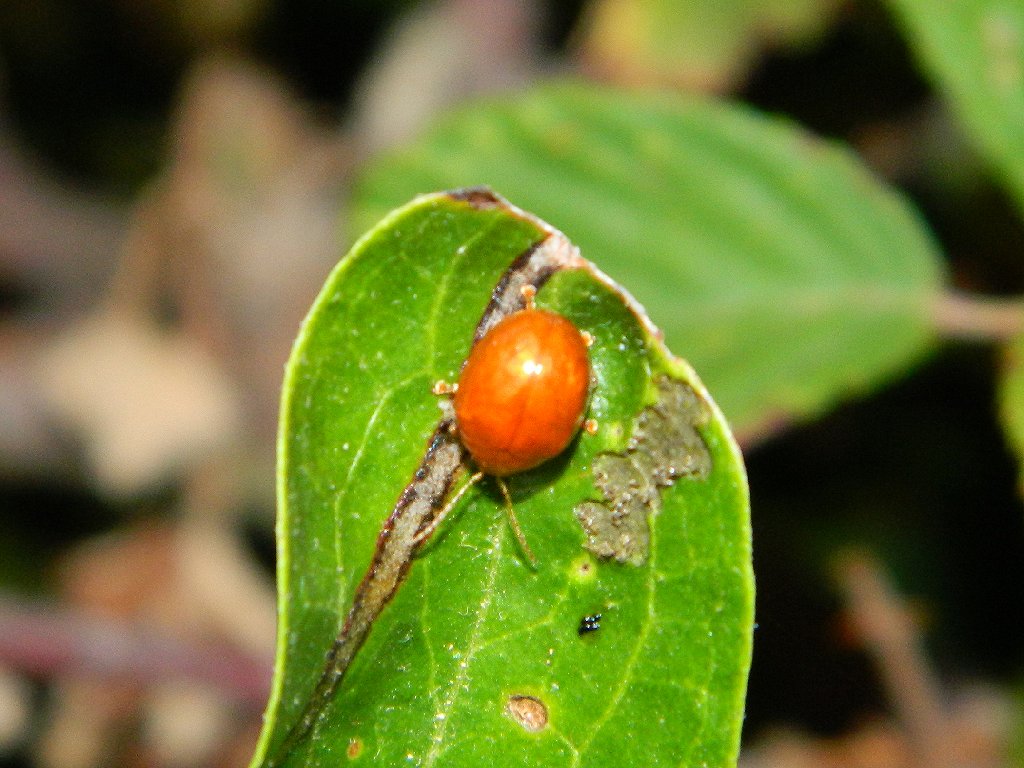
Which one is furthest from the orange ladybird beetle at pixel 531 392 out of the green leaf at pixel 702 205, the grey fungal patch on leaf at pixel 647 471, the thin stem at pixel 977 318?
the thin stem at pixel 977 318

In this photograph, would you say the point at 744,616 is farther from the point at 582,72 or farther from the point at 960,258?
the point at 582,72

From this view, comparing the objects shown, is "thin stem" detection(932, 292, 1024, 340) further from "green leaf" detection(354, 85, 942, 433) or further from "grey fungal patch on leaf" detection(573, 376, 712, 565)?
"grey fungal patch on leaf" detection(573, 376, 712, 565)

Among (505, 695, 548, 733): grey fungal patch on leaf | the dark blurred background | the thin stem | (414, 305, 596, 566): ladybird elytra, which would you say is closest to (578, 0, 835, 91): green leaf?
the dark blurred background

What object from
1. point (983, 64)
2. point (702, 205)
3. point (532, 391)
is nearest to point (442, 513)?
point (532, 391)

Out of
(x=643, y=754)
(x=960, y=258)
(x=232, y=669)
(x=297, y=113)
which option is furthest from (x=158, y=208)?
(x=643, y=754)

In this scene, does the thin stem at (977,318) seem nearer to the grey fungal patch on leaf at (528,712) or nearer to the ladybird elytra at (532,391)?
the ladybird elytra at (532,391)

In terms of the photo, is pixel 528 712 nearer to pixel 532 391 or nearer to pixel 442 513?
pixel 442 513
